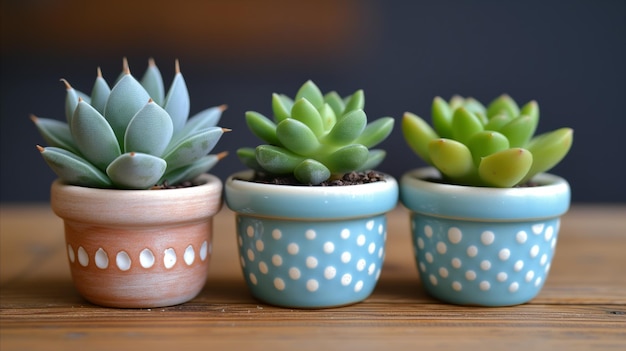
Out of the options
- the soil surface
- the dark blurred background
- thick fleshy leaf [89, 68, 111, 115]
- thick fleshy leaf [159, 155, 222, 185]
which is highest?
the dark blurred background

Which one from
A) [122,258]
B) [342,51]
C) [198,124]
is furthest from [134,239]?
[342,51]

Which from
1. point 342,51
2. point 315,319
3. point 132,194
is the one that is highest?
point 342,51

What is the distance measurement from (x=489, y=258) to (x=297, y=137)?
0.67 ft

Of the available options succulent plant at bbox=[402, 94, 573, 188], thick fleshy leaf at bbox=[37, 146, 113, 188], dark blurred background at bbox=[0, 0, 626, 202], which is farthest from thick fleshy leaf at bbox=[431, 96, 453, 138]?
dark blurred background at bbox=[0, 0, 626, 202]

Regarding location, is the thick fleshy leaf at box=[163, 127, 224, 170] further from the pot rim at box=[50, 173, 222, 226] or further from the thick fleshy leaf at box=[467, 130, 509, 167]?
the thick fleshy leaf at box=[467, 130, 509, 167]

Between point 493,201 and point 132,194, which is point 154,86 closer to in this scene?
point 132,194

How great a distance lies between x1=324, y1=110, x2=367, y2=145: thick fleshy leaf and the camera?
566 mm

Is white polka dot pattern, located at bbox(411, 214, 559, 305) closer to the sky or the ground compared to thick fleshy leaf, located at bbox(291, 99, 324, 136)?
closer to the ground

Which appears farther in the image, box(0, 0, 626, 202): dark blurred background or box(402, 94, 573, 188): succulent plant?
box(0, 0, 626, 202): dark blurred background

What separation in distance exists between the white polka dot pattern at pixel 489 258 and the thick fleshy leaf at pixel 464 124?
79 millimetres

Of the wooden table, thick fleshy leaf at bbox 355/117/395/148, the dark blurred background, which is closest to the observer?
the wooden table

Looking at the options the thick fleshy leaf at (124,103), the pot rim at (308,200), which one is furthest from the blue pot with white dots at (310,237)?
the thick fleshy leaf at (124,103)

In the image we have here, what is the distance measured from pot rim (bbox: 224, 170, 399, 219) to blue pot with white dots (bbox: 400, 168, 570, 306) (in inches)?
2.5

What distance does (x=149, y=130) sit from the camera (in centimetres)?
55
